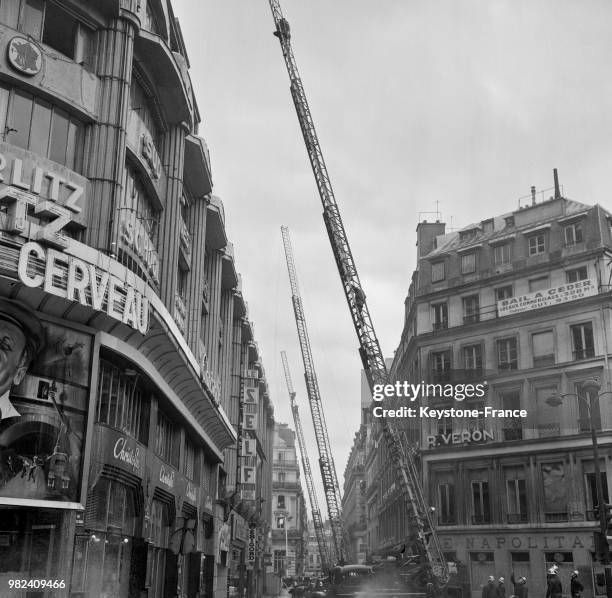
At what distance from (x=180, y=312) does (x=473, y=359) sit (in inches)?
1110

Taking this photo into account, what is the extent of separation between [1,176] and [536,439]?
1567 inches

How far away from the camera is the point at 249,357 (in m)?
65.8

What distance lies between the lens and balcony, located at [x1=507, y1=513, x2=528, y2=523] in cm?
4997

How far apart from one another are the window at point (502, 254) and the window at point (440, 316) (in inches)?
203

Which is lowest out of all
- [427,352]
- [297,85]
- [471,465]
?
[471,465]

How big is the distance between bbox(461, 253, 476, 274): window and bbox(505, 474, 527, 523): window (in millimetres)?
14904

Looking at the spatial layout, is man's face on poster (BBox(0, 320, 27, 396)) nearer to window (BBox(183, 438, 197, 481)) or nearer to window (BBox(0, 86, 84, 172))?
window (BBox(0, 86, 84, 172))

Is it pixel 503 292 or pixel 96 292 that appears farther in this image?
pixel 503 292

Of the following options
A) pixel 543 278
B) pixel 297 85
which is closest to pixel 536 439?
pixel 543 278

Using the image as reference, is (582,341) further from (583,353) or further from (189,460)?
(189,460)

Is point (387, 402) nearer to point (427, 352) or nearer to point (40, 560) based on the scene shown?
point (427, 352)

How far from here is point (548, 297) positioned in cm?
5244

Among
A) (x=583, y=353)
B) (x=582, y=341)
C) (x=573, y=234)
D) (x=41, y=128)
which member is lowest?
(x=41, y=128)

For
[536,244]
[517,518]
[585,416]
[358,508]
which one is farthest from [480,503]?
[358,508]
